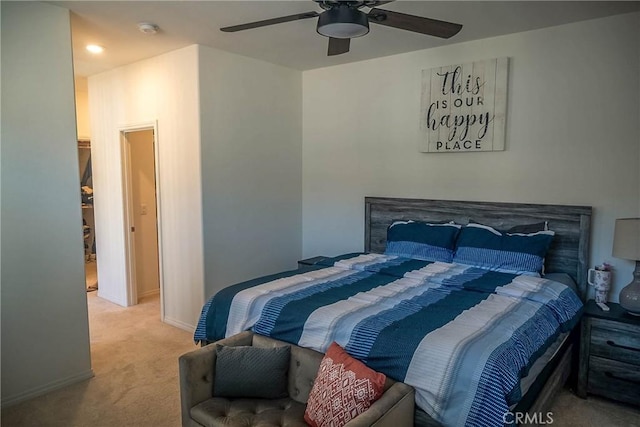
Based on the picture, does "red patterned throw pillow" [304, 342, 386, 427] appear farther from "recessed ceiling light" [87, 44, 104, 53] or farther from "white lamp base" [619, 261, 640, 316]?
"recessed ceiling light" [87, 44, 104, 53]

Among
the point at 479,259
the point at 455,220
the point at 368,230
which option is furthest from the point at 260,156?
the point at 479,259

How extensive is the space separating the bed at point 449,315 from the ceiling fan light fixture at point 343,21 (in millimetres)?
1518

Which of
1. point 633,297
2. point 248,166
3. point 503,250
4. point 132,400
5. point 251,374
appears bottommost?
point 132,400

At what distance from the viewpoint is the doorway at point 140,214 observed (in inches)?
184

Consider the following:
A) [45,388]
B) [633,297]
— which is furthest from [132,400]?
[633,297]

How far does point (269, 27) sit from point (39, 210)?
209cm

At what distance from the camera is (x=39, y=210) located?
9.36ft

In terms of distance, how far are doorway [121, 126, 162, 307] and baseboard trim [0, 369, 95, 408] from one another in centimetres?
165

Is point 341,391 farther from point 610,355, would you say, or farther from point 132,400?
point 610,355

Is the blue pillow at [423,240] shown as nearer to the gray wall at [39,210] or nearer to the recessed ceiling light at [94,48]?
the gray wall at [39,210]

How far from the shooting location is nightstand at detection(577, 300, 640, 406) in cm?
270

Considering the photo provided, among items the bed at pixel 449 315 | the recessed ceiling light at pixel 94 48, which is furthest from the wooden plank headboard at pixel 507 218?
the recessed ceiling light at pixel 94 48

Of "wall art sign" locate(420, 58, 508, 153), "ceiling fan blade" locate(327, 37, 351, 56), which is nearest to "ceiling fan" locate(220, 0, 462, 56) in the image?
"ceiling fan blade" locate(327, 37, 351, 56)

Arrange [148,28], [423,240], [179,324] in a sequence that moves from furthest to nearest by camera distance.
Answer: [179,324] → [423,240] → [148,28]
